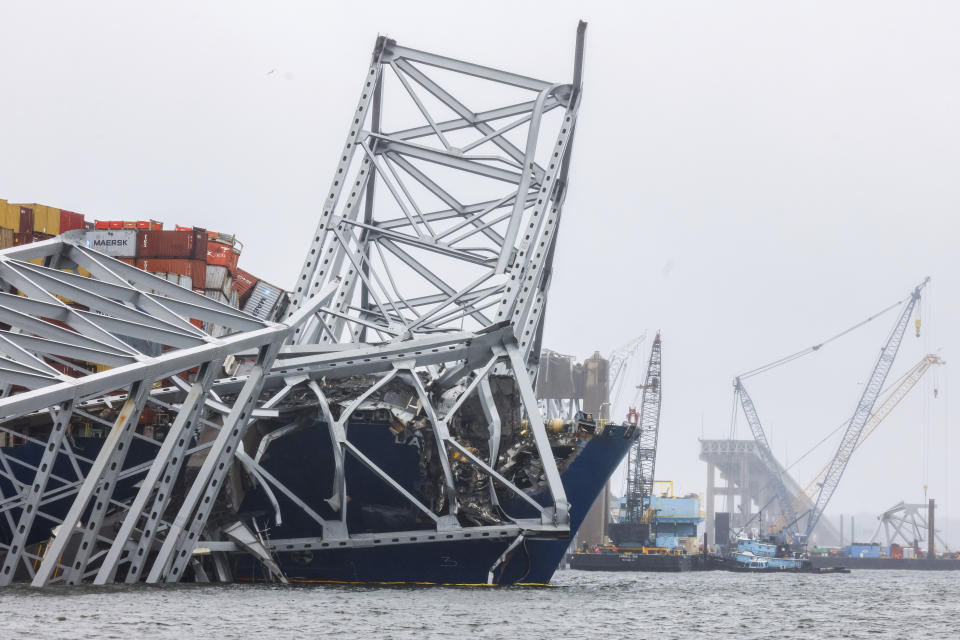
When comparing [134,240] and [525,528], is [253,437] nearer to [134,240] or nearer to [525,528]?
[525,528]

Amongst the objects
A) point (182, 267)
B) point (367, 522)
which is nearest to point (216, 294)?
point (182, 267)

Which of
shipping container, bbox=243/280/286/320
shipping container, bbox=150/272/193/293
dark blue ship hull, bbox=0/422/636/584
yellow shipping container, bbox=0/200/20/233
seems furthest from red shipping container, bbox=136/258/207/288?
dark blue ship hull, bbox=0/422/636/584

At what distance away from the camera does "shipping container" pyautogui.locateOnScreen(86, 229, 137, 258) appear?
59000 millimetres

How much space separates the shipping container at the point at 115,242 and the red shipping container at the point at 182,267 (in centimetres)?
203

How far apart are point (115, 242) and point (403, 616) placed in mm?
34006

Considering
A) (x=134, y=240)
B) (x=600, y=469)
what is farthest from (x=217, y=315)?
(x=134, y=240)

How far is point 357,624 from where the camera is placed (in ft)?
96.0

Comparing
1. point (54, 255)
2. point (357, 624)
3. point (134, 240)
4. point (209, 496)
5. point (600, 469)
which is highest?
point (134, 240)

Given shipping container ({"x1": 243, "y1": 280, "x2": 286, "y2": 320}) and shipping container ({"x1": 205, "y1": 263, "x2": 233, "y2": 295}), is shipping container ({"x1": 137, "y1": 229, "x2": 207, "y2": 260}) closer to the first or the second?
shipping container ({"x1": 205, "y1": 263, "x2": 233, "y2": 295})

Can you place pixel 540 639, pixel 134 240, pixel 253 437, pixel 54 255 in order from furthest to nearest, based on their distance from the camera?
1. pixel 134 240
2. pixel 253 437
3. pixel 54 255
4. pixel 540 639

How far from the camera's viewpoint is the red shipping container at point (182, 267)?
57.5 m

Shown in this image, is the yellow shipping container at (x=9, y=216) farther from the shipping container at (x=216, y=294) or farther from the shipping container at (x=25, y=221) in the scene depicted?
the shipping container at (x=216, y=294)

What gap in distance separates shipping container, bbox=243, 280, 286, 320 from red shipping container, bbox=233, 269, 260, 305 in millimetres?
451

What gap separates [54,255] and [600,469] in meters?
20.3
